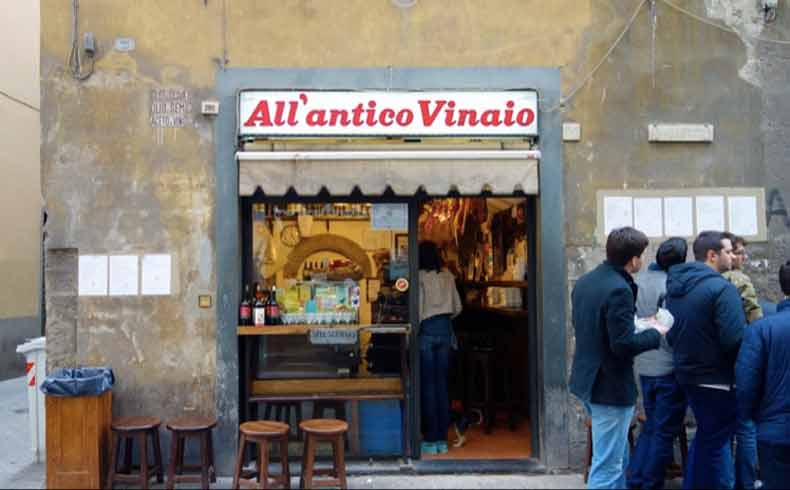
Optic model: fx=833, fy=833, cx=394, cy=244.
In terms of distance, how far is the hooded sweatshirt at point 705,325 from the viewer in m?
5.38

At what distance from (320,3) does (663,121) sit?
10.0 feet

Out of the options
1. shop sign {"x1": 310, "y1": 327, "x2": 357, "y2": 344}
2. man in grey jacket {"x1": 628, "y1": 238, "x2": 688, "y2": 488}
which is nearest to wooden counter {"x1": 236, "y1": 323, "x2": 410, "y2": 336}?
shop sign {"x1": 310, "y1": 327, "x2": 357, "y2": 344}

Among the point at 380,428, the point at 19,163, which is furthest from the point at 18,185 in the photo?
the point at 380,428

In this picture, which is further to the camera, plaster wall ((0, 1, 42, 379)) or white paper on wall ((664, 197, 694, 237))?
plaster wall ((0, 1, 42, 379))

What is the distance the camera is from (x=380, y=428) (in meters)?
7.11

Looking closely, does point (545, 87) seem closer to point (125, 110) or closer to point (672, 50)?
point (672, 50)

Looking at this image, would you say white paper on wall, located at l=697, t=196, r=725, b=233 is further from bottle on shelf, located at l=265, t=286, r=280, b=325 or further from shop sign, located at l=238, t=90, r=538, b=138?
bottle on shelf, located at l=265, t=286, r=280, b=325

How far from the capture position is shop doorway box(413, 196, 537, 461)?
8.13m

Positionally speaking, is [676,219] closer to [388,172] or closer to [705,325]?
[705,325]

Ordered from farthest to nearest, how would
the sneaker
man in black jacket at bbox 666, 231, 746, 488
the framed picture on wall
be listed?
the sneaker → the framed picture on wall → man in black jacket at bbox 666, 231, 746, 488

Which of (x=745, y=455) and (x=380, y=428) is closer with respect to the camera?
(x=745, y=455)

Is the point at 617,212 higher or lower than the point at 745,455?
higher

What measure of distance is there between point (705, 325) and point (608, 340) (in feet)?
2.58

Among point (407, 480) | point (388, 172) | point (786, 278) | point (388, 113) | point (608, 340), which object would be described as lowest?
point (407, 480)
